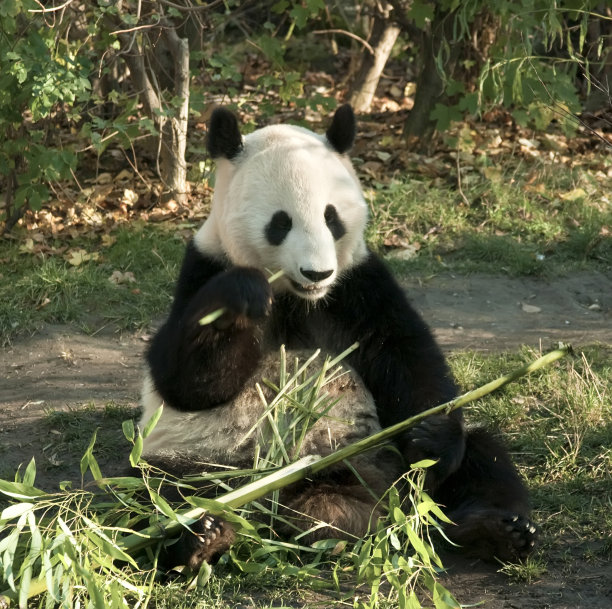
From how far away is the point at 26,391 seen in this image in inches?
223

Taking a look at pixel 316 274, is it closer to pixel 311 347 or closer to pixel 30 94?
pixel 311 347

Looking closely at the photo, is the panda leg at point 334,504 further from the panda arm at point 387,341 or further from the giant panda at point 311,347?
the panda arm at point 387,341

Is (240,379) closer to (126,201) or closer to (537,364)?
(537,364)

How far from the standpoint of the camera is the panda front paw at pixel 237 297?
3.71m

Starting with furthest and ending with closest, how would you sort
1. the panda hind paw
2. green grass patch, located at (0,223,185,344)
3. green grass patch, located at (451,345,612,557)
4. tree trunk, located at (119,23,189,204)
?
tree trunk, located at (119,23,189,204) → green grass patch, located at (0,223,185,344) → green grass patch, located at (451,345,612,557) → the panda hind paw

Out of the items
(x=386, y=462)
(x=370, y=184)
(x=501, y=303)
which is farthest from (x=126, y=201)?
(x=386, y=462)

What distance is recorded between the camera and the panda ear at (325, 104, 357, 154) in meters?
4.27

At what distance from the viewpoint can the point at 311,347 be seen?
4.23m

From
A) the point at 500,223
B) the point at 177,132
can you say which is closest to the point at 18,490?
the point at 177,132

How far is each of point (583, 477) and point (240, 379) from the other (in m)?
1.67

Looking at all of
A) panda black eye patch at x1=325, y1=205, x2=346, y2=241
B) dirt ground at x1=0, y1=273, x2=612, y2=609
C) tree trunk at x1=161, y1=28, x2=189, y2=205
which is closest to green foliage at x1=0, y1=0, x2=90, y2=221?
tree trunk at x1=161, y1=28, x2=189, y2=205

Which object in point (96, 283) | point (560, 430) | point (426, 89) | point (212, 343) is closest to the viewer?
point (212, 343)

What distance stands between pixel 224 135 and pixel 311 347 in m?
1.02

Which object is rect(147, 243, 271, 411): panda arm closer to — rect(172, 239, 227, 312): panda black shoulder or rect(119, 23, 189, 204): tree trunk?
rect(172, 239, 227, 312): panda black shoulder
